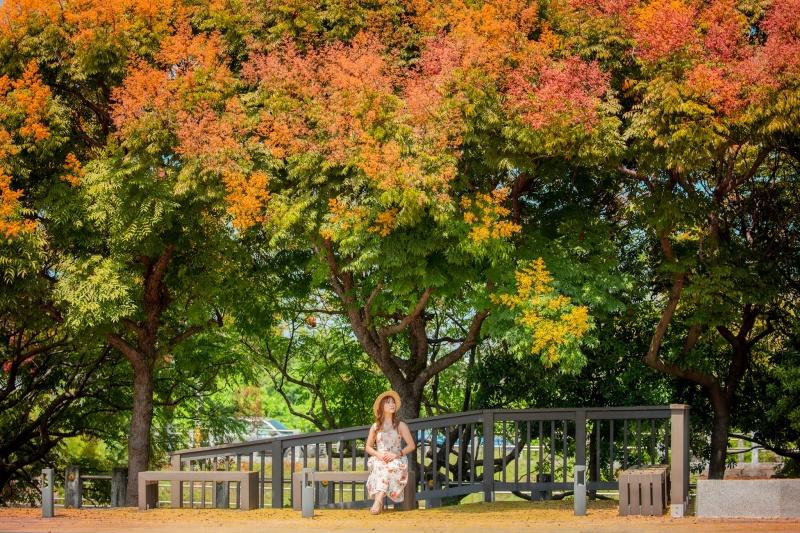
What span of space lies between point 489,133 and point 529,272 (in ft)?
6.31

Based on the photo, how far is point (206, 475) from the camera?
45.0 feet

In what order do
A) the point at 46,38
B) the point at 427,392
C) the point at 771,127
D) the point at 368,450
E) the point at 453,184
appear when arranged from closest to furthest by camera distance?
1. the point at 368,450
2. the point at 771,127
3. the point at 453,184
4. the point at 46,38
5. the point at 427,392

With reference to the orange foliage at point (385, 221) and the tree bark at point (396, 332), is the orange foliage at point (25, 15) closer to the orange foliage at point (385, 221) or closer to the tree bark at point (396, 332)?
the tree bark at point (396, 332)

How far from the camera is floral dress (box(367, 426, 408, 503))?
13172 mm

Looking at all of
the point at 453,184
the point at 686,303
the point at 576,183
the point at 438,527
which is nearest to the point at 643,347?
the point at 686,303

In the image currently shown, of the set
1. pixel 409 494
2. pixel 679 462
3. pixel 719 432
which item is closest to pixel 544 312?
pixel 409 494

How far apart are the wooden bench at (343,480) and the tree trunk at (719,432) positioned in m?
6.28

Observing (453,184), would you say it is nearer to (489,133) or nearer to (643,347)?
(489,133)

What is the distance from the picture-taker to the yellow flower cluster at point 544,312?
583 inches

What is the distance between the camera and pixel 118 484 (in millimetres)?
16500

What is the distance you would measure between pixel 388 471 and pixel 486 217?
3834 mm

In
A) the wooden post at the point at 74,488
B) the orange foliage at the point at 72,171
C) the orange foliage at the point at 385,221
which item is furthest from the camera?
the orange foliage at the point at 72,171

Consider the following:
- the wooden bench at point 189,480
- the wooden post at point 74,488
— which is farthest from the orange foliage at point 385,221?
the wooden post at point 74,488

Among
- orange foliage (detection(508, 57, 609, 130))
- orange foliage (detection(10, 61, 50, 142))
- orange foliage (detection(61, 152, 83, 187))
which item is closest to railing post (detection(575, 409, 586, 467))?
orange foliage (detection(508, 57, 609, 130))
